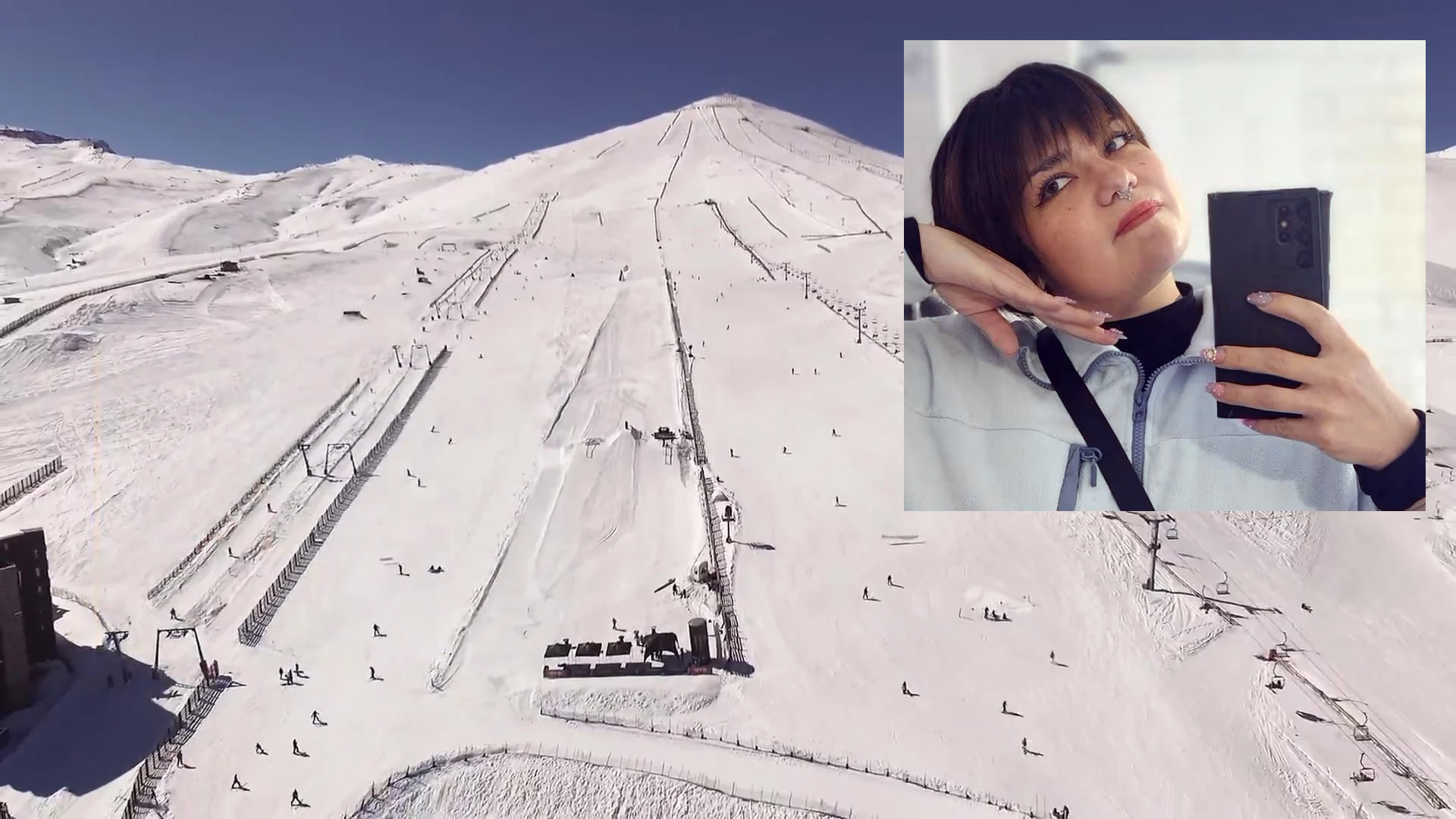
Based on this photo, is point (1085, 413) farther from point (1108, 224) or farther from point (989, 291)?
point (1108, 224)

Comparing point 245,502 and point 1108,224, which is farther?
point 245,502

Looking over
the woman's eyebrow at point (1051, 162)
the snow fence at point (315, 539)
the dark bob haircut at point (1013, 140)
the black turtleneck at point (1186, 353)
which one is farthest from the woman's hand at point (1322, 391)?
the snow fence at point (315, 539)

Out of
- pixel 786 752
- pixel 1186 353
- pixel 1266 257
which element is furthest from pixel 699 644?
pixel 1266 257

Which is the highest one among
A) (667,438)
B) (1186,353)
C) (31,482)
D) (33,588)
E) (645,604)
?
(1186,353)

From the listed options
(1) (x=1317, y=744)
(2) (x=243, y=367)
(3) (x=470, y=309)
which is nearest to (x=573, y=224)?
(3) (x=470, y=309)

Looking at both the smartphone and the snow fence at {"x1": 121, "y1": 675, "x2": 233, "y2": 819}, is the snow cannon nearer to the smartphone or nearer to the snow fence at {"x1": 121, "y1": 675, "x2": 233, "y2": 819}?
the snow fence at {"x1": 121, "y1": 675, "x2": 233, "y2": 819}

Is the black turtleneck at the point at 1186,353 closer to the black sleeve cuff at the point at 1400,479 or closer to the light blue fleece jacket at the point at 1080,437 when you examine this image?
the black sleeve cuff at the point at 1400,479
